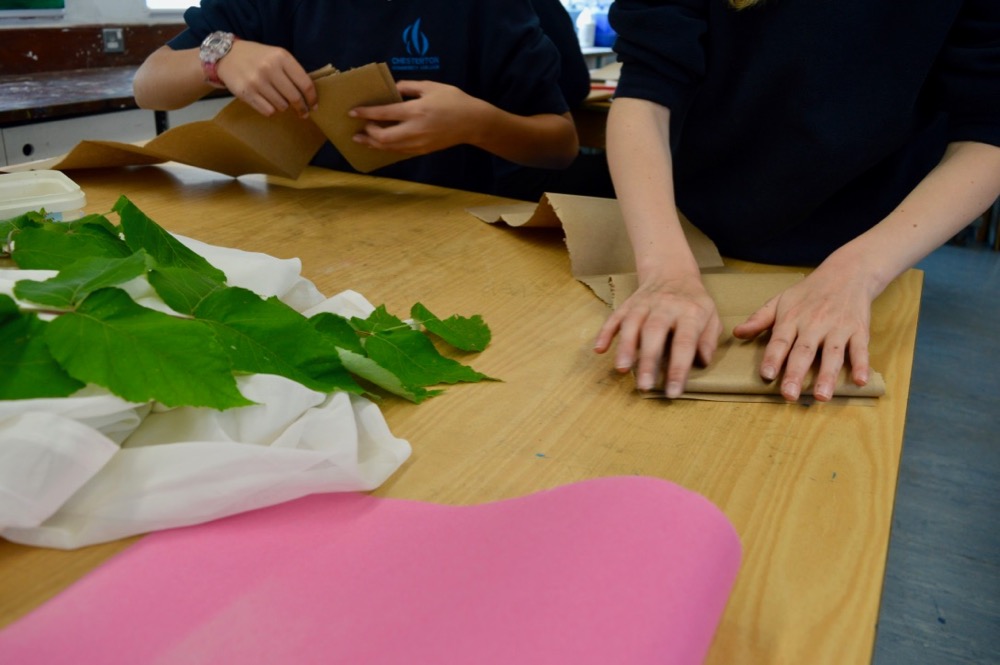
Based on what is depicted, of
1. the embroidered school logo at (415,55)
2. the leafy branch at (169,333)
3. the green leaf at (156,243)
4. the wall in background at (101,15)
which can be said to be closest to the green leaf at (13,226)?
the leafy branch at (169,333)

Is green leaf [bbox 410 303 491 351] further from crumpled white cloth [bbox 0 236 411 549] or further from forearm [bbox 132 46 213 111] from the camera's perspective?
forearm [bbox 132 46 213 111]

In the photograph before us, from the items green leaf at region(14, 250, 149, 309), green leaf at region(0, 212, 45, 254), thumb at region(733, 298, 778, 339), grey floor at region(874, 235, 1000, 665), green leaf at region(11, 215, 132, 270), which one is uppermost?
green leaf at region(14, 250, 149, 309)

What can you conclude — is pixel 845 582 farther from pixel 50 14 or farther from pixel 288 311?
pixel 50 14

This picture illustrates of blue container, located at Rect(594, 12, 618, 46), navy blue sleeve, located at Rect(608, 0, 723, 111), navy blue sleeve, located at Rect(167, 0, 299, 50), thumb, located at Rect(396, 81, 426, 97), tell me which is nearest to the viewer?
navy blue sleeve, located at Rect(608, 0, 723, 111)

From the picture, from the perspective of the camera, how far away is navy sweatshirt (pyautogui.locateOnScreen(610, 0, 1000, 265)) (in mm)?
863

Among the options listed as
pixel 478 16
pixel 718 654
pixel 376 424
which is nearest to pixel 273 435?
pixel 376 424

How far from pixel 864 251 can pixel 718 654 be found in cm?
48

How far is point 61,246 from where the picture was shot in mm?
659

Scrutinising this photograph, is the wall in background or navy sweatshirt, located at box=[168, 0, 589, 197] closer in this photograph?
navy sweatshirt, located at box=[168, 0, 589, 197]

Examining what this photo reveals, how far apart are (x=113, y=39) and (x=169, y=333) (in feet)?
9.17

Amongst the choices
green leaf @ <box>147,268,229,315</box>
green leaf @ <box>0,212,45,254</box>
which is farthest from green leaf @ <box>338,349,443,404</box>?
green leaf @ <box>0,212,45,254</box>

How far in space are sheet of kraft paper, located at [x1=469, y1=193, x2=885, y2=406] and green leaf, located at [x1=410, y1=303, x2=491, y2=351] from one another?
146mm

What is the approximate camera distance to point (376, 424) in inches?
21.9

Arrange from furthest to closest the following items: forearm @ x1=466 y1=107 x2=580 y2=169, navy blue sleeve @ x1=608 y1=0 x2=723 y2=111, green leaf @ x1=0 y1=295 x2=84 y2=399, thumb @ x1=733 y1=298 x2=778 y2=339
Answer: forearm @ x1=466 y1=107 x2=580 y2=169
navy blue sleeve @ x1=608 y1=0 x2=723 y2=111
thumb @ x1=733 y1=298 x2=778 y2=339
green leaf @ x1=0 y1=295 x2=84 y2=399
